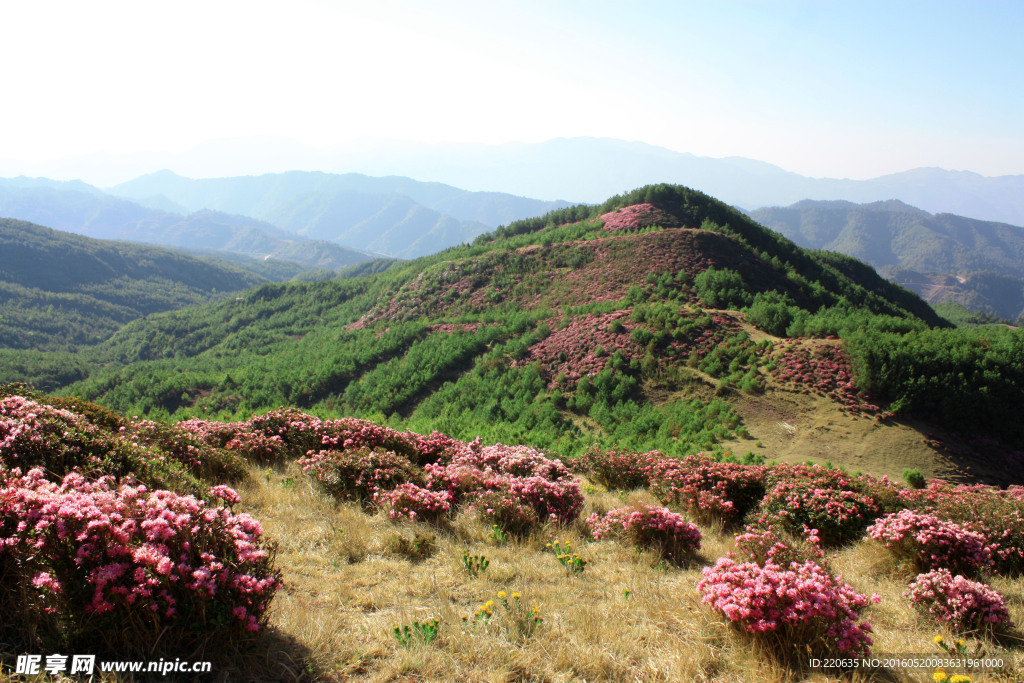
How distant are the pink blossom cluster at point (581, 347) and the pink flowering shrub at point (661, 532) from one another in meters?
14.0

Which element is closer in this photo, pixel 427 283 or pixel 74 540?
pixel 74 540

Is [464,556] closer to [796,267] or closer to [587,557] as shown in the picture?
[587,557]

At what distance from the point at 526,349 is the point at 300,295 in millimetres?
43538

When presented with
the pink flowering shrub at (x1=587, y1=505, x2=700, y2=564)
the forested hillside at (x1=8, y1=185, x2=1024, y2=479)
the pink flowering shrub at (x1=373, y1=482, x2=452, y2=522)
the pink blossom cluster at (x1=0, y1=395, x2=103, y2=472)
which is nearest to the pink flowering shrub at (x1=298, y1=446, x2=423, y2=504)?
the pink flowering shrub at (x1=373, y1=482, x2=452, y2=522)

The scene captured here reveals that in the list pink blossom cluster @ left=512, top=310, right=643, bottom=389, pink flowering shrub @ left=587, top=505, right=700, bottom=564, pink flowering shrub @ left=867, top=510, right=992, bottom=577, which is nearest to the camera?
pink flowering shrub @ left=867, top=510, right=992, bottom=577

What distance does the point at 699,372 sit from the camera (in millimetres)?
17891

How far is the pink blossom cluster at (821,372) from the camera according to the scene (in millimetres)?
14352

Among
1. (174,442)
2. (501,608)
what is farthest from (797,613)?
(174,442)

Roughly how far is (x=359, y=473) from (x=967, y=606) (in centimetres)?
672

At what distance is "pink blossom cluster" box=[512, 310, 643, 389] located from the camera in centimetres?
2031

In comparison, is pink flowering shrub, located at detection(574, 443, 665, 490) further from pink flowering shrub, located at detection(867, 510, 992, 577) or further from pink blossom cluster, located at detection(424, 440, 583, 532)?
pink flowering shrub, located at detection(867, 510, 992, 577)

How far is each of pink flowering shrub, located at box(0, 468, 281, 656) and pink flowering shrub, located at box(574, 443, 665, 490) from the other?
24.3 feet


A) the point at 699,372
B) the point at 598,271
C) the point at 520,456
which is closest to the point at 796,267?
the point at 598,271

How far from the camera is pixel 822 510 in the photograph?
679cm
